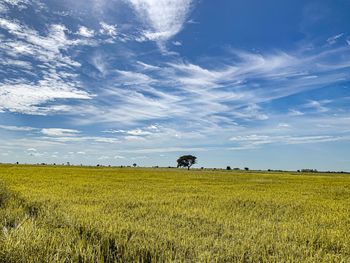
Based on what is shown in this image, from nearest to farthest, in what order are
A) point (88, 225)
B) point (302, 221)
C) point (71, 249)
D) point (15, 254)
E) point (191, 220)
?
point (15, 254) < point (71, 249) < point (88, 225) < point (191, 220) < point (302, 221)

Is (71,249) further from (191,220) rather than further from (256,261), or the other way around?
(191,220)

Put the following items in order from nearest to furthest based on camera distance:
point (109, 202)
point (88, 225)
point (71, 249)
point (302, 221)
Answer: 1. point (71, 249)
2. point (88, 225)
3. point (302, 221)
4. point (109, 202)

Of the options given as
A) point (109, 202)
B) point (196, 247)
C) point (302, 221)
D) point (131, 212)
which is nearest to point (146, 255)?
point (196, 247)

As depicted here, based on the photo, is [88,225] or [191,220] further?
[191,220]

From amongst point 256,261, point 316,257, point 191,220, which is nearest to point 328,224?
point 191,220

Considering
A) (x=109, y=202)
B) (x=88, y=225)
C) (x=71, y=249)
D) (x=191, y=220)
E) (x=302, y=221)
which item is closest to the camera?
(x=71, y=249)

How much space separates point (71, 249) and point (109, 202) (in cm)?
901

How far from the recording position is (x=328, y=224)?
34.9 feet

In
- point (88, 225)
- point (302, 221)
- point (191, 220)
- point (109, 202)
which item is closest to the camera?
point (88, 225)

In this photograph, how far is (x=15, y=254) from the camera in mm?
5000

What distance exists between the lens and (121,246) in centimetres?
632

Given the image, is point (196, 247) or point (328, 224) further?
point (328, 224)

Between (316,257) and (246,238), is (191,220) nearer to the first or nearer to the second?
(246,238)

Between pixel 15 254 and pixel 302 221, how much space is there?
338 inches
